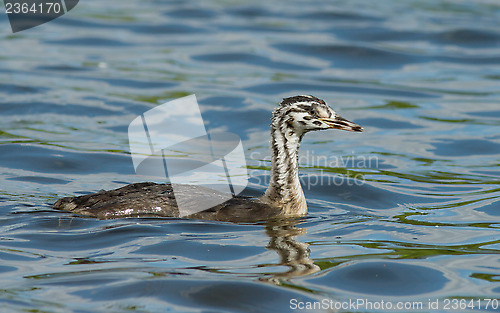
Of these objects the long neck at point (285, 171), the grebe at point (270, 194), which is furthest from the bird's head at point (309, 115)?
the long neck at point (285, 171)

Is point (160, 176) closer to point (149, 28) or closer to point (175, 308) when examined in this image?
point (175, 308)

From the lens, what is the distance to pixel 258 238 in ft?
34.4

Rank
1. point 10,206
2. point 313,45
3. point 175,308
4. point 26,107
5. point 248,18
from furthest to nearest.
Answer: point 248,18, point 313,45, point 26,107, point 10,206, point 175,308

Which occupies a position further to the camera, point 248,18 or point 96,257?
point 248,18

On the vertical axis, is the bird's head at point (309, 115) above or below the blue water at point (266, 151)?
above

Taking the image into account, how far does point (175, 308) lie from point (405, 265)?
9.54ft

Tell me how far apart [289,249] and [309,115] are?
2.02 m

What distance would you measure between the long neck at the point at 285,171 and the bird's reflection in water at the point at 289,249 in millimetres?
254

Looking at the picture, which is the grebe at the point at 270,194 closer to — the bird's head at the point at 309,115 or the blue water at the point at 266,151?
the bird's head at the point at 309,115

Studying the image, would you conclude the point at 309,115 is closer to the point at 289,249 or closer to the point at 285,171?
the point at 285,171

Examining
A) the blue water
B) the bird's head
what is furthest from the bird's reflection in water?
the bird's head

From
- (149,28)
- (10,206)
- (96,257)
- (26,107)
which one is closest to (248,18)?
(149,28)

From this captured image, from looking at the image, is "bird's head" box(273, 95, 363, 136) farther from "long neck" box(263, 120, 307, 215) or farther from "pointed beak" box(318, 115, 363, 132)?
"long neck" box(263, 120, 307, 215)

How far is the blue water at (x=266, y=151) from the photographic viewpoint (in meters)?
8.95
